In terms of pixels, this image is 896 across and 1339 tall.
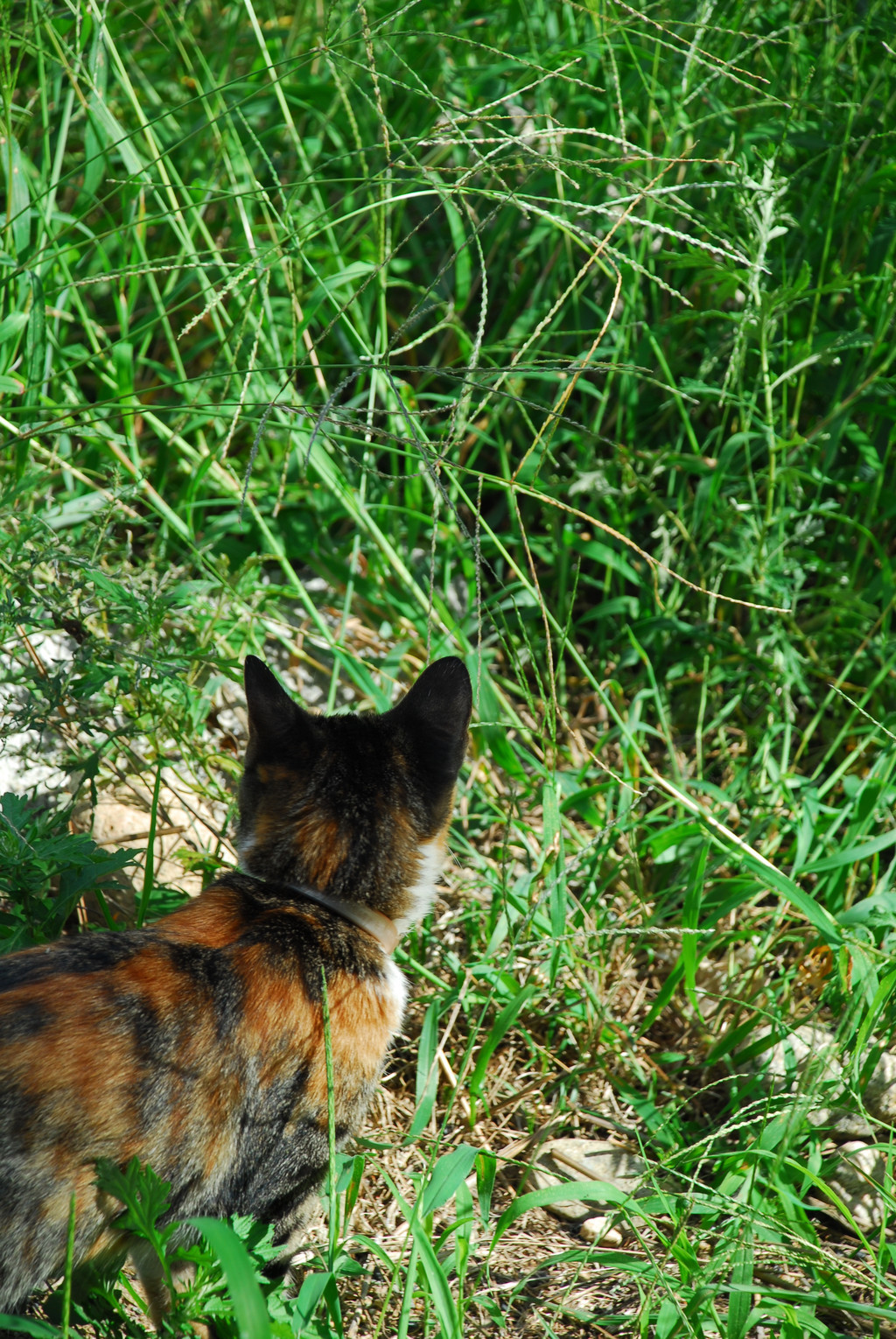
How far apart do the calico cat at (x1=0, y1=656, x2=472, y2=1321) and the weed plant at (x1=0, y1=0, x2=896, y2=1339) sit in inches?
6.9

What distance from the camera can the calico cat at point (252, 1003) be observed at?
166 centimetres

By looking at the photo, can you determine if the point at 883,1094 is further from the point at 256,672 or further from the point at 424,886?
the point at 256,672

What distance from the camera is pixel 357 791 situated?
2166 millimetres

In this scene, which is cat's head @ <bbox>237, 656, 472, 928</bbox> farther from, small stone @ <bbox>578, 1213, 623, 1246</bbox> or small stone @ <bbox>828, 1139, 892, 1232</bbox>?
small stone @ <bbox>828, 1139, 892, 1232</bbox>

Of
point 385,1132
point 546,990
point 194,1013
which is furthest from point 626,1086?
point 194,1013

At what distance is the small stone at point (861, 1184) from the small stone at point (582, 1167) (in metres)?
0.44

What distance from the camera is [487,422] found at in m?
3.40

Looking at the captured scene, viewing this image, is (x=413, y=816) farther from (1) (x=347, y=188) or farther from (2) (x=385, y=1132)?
(1) (x=347, y=188)

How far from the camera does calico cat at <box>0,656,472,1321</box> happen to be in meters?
1.66

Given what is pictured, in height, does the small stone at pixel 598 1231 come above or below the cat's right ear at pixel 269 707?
below

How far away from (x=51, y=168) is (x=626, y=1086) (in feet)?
10.8

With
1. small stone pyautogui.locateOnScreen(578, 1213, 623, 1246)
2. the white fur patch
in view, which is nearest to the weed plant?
small stone pyautogui.locateOnScreen(578, 1213, 623, 1246)

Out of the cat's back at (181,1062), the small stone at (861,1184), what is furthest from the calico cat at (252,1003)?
the small stone at (861,1184)

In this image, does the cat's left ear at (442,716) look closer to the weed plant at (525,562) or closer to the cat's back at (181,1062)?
the weed plant at (525,562)
